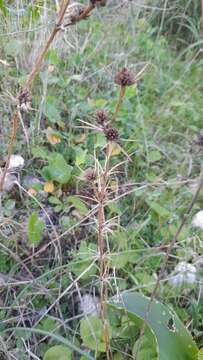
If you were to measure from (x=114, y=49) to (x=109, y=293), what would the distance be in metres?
1.16

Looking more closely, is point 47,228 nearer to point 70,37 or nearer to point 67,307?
point 67,307

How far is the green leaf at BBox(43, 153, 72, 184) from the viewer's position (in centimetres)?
158

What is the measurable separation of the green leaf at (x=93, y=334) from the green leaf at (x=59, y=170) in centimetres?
47

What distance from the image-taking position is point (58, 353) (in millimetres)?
1196

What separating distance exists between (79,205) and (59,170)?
0.53 feet

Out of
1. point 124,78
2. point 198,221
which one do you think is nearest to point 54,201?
point 198,221

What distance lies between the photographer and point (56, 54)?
1873mm

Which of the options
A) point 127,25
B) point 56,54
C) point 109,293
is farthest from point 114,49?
point 109,293

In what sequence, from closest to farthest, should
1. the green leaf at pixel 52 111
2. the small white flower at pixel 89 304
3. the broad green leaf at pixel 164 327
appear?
the broad green leaf at pixel 164 327, the small white flower at pixel 89 304, the green leaf at pixel 52 111

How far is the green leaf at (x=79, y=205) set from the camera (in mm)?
1459

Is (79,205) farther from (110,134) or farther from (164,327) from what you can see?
(110,134)

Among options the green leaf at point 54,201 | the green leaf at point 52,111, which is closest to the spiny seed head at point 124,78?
the green leaf at point 54,201

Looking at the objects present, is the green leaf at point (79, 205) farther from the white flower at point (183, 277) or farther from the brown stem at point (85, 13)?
the brown stem at point (85, 13)

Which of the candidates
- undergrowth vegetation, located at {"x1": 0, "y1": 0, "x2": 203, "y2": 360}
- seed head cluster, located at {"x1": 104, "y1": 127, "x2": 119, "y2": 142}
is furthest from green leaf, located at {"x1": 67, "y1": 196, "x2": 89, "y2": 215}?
seed head cluster, located at {"x1": 104, "y1": 127, "x2": 119, "y2": 142}
